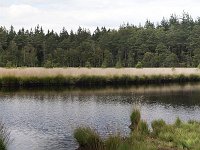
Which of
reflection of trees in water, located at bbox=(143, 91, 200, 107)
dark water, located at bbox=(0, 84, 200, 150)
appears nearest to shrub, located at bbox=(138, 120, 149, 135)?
dark water, located at bbox=(0, 84, 200, 150)

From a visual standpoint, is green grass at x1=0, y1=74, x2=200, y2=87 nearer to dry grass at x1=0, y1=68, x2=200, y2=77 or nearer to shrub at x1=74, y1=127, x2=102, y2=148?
dry grass at x1=0, y1=68, x2=200, y2=77

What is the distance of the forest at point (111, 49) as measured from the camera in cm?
8738

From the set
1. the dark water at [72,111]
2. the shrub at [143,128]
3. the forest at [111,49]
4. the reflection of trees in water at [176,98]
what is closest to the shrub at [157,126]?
the shrub at [143,128]

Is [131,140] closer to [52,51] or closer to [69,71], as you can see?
[69,71]

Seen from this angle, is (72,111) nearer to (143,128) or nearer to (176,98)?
(143,128)

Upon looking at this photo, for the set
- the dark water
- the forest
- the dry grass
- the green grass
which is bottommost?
the dark water

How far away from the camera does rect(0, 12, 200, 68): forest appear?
87375mm

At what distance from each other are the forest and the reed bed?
4314 centimetres

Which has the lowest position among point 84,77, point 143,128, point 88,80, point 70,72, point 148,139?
point 148,139

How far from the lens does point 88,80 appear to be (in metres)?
34.7

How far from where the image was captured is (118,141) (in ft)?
35.5

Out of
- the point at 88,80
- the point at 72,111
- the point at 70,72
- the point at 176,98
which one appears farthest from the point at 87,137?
the point at 88,80

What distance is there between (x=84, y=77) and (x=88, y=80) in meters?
0.52

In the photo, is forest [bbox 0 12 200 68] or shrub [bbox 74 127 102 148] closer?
shrub [bbox 74 127 102 148]
